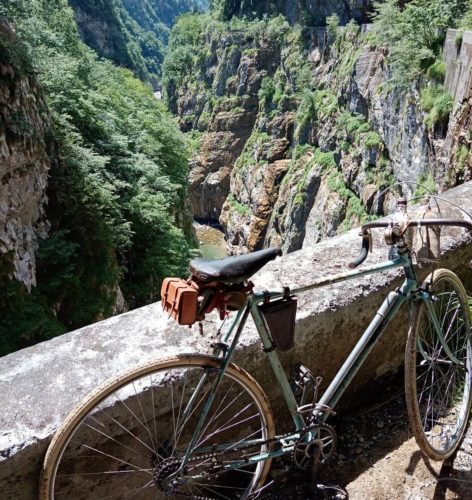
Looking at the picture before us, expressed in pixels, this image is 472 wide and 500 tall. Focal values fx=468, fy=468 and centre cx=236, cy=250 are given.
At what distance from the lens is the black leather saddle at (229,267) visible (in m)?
1.46

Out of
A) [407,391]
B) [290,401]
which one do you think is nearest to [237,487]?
[290,401]

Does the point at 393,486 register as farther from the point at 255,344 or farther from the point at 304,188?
the point at 304,188

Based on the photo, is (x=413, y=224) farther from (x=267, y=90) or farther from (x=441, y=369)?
(x=267, y=90)

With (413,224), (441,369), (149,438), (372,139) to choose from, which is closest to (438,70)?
(372,139)

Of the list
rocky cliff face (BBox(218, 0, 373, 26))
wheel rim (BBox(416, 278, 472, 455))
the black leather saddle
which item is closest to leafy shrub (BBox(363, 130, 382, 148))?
rocky cliff face (BBox(218, 0, 373, 26))

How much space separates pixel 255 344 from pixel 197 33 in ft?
181

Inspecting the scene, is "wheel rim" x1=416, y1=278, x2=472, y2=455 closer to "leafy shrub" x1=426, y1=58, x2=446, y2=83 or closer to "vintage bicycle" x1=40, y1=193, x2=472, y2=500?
"vintage bicycle" x1=40, y1=193, x2=472, y2=500

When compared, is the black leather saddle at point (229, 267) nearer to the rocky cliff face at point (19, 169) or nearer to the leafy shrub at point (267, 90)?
the rocky cliff face at point (19, 169)

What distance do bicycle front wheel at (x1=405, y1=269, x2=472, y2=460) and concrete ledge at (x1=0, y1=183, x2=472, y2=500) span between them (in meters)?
0.19

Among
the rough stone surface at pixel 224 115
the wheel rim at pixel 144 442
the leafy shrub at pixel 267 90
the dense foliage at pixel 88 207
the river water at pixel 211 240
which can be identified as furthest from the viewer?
the rough stone surface at pixel 224 115

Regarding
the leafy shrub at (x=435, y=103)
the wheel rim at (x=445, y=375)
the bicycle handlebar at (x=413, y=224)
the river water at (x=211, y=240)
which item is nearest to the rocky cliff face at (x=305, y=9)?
the leafy shrub at (x=435, y=103)

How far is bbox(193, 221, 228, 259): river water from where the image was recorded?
40500mm

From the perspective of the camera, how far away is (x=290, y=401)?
1784 mm

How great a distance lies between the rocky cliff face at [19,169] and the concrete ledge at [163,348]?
28.2ft
